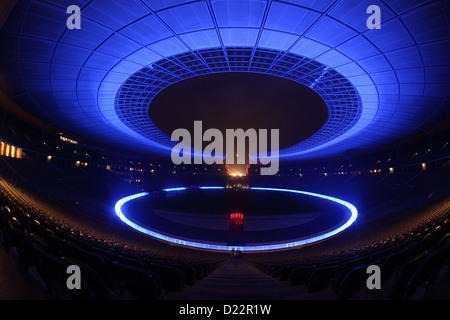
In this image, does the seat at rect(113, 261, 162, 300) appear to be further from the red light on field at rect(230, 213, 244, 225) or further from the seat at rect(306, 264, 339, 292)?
the red light on field at rect(230, 213, 244, 225)

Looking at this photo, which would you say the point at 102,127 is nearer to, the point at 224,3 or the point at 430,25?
the point at 224,3

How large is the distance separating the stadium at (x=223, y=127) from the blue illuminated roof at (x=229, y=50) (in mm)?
115

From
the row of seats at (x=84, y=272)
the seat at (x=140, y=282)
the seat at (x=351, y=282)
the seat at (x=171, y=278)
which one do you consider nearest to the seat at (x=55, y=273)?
the row of seats at (x=84, y=272)

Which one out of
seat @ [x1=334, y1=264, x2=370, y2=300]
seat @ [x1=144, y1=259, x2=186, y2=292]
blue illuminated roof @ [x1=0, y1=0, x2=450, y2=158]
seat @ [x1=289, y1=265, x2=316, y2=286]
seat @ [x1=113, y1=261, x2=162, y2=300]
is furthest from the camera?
blue illuminated roof @ [x1=0, y1=0, x2=450, y2=158]

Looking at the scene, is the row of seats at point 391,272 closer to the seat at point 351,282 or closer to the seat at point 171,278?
the seat at point 351,282

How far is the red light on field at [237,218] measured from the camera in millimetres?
29881

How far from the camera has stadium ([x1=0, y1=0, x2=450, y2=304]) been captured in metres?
4.25

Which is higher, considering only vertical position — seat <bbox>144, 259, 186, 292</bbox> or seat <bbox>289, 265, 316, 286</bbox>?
seat <bbox>144, 259, 186, 292</bbox>

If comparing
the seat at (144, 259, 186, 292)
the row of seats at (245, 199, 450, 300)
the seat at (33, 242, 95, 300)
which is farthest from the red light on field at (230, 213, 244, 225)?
the seat at (33, 242, 95, 300)

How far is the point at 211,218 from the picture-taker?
3209cm

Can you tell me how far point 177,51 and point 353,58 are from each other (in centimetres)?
1279

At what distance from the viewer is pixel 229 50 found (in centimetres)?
1461

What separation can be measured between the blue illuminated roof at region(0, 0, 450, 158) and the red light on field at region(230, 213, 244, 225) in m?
A: 20.7

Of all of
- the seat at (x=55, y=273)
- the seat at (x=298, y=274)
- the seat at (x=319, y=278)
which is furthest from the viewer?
the seat at (x=298, y=274)
